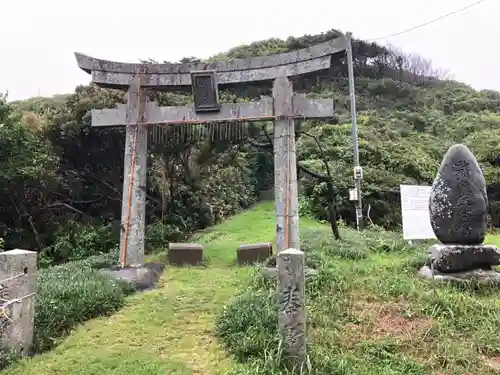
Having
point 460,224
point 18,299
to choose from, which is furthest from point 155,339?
point 460,224

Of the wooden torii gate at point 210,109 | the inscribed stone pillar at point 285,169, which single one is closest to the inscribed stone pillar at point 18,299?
the wooden torii gate at point 210,109

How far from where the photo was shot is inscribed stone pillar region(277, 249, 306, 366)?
4758 mm

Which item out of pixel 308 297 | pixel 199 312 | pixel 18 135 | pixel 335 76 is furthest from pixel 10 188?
pixel 335 76

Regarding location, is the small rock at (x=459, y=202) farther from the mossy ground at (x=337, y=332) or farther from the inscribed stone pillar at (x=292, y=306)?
the inscribed stone pillar at (x=292, y=306)

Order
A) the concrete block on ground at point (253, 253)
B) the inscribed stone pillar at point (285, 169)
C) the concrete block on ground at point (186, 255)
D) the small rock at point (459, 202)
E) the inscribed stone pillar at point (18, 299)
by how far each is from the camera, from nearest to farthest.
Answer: the inscribed stone pillar at point (18, 299) → the small rock at point (459, 202) → the inscribed stone pillar at point (285, 169) → the concrete block on ground at point (253, 253) → the concrete block on ground at point (186, 255)

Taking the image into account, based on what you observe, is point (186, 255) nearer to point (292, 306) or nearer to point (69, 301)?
point (69, 301)

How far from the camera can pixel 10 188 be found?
42.8 feet

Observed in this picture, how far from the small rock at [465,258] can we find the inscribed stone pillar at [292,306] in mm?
3764

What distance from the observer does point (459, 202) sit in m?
7.78

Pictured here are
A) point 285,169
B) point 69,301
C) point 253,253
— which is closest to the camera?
point 69,301

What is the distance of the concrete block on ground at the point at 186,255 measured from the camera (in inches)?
404

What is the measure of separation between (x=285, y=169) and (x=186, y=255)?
329 cm

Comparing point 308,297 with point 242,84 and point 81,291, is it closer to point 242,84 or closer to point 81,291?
point 81,291

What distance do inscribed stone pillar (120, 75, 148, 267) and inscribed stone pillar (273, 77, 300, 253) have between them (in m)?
2.92
